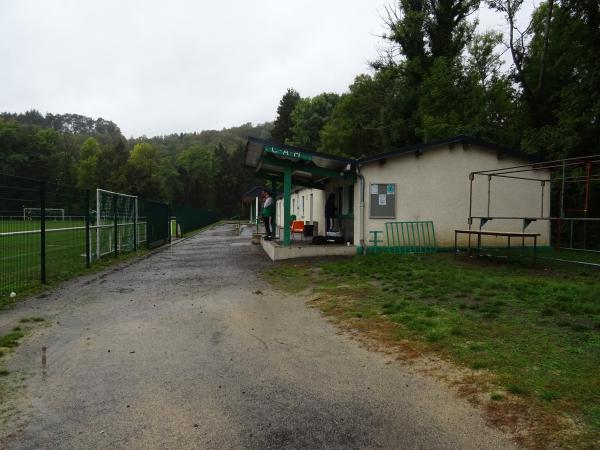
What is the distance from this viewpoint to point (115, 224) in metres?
13.6

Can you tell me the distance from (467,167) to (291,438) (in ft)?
42.1

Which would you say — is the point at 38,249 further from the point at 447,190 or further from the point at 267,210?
the point at 447,190

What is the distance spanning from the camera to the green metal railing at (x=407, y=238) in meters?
13.7

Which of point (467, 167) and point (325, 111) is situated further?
point (325, 111)

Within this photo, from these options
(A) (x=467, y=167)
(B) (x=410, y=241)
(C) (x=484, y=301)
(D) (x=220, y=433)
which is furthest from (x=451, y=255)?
(D) (x=220, y=433)

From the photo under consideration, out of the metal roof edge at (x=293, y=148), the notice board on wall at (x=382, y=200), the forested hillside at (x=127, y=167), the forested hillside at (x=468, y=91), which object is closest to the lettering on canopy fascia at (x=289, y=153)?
the metal roof edge at (x=293, y=148)

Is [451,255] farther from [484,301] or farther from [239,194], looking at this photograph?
[239,194]

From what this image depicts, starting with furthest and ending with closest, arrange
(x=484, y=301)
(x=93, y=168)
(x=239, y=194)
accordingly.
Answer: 1. (x=239, y=194)
2. (x=93, y=168)
3. (x=484, y=301)

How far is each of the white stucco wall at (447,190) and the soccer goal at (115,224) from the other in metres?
7.40

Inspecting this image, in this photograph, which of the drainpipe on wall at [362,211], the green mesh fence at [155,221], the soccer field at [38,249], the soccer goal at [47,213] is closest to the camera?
the soccer goal at [47,213]

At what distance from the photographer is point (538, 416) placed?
3.13 metres

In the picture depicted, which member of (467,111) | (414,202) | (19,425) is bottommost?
(19,425)

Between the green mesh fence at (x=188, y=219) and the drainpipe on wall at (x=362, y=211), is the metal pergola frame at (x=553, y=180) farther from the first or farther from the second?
the green mesh fence at (x=188, y=219)

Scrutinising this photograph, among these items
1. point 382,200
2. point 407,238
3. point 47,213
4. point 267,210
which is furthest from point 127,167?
point 47,213
